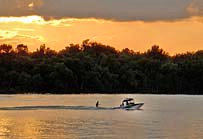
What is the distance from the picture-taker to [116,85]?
156 metres

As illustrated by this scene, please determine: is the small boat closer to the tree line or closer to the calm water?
the calm water

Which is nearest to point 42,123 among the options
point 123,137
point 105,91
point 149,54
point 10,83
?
point 123,137

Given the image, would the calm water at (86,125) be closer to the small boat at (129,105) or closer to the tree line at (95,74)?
the small boat at (129,105)

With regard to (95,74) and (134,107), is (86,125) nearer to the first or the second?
(134,107)

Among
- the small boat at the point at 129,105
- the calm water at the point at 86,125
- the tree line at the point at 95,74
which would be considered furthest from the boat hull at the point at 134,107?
the tree line at the point at 95,74

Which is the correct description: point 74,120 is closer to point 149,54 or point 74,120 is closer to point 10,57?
point 10,57

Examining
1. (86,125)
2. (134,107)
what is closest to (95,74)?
(134,107)

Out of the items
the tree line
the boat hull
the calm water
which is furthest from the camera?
the tree line

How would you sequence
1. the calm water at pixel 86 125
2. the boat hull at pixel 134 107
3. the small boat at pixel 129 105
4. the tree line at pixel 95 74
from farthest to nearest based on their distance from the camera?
the tree line at pixel 95 74 < the boat hull at pixel 134 107 < the small boat at pixel 129 105 < the calm water at pixel 86 125

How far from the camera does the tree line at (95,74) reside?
144000mm

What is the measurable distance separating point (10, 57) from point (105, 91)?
80.5 ft

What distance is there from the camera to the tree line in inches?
5669

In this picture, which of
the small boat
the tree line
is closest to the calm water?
the small boat

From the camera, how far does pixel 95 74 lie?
488 ft
